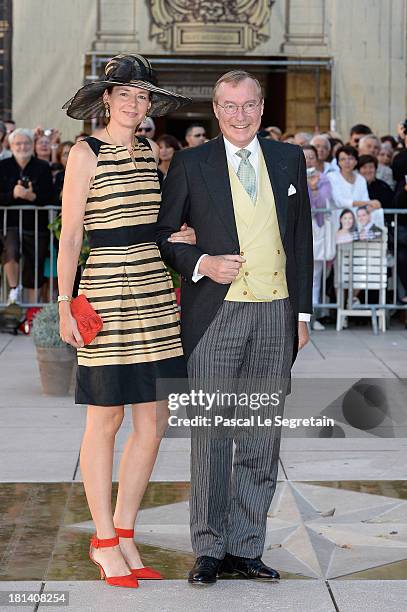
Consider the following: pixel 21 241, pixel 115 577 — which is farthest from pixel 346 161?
pixel 115 577

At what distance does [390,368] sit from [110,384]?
581 centimetres

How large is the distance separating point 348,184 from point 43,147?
3.33 m

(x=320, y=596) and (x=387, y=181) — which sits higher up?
(x=387, y=181)

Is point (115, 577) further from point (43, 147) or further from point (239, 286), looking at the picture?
point (43, 147)

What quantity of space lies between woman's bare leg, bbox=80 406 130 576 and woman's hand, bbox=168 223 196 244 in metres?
0.68

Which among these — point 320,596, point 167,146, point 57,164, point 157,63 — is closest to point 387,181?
point 167,146

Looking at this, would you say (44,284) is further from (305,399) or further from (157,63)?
(157,63)

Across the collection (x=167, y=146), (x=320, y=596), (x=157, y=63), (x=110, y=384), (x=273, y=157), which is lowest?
Result: (x=320, y=596)

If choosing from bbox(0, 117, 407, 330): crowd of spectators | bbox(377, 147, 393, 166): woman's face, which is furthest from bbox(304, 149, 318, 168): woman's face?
bbox(377, 147, 393, 166): woman's face

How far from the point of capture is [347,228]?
1292cm

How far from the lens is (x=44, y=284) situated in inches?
528

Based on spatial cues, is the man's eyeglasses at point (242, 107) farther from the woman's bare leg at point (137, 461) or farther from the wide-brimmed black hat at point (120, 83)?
the woman's bare leg at point (137, 461)

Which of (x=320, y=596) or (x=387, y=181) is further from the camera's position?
(x=387, y=181)

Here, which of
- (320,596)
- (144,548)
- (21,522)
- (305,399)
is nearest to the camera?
(320,596)
